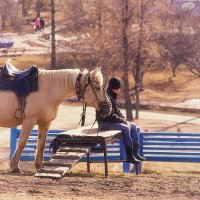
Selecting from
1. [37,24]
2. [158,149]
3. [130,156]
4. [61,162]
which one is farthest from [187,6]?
[61,162]

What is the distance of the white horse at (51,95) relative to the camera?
980cm

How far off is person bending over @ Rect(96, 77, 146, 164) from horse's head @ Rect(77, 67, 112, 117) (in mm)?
383

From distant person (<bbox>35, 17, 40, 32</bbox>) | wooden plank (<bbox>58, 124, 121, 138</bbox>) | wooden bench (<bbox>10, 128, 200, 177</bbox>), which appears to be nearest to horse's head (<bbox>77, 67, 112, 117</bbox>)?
wooden plank (<bbox>58, 124, 121, 138</bbox>)

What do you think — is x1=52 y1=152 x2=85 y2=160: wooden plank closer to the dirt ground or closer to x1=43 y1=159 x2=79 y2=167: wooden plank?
x1=43 y1=159 x2=79 y2=167: wooden plank

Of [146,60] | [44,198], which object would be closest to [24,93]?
[44,198]

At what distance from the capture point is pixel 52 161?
870cm

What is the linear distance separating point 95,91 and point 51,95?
2.59 feet

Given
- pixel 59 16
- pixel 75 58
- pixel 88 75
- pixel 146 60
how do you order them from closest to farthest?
pixel 88 75 < pixel 146 60 < pixel 75 58 < pixel 59 16

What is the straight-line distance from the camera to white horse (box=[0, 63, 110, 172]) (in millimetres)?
9805

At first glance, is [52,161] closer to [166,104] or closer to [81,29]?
[166,104]

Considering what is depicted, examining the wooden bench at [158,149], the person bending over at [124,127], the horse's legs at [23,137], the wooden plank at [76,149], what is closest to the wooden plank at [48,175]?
the wooden plank at [76,149]

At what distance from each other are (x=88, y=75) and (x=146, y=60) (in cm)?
2626

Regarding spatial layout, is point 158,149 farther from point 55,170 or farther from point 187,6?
point 187,6

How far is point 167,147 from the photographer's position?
13594 millimetres
